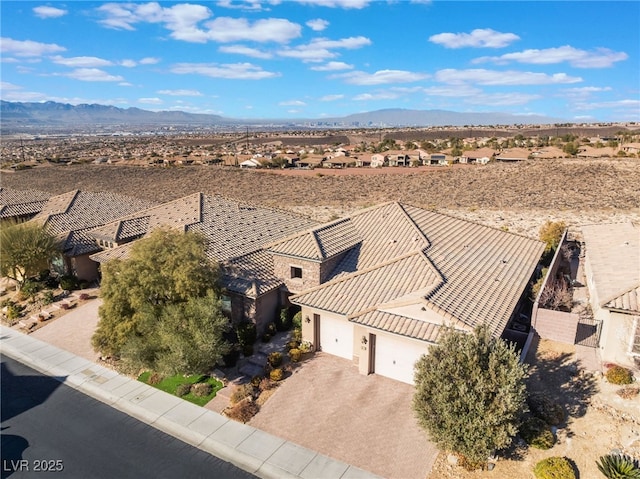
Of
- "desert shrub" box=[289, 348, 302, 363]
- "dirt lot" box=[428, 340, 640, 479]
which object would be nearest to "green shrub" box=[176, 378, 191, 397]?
"desert shrub" box=[289, 348, 302, 363]

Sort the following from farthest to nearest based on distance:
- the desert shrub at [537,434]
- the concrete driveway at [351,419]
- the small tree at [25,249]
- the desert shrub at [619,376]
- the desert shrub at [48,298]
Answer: the desert shrub at [48,298]
the small tree at [25,249]
the desert shrub at [619,376]
the concrete driveway at [351,419]
the desert shrub at [537,434]

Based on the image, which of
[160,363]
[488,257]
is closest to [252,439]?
[160,363]

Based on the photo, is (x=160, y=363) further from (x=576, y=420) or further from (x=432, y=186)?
(x=432, y=186)

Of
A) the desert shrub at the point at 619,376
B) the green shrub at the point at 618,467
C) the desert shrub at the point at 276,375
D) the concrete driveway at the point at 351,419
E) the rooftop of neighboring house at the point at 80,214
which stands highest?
the rooftop of neighboring house at the point at 80,214

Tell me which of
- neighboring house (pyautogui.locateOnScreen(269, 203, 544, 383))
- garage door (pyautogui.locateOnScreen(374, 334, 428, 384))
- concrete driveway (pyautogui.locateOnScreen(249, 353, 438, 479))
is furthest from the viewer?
neighboring house (pyautogui.locateOnScreen(269, 203, 544, 383))

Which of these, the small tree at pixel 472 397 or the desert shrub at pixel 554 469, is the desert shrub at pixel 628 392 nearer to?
the desert shrub at pixel 554 469

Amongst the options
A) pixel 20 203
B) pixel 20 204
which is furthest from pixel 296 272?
pixel 20 203

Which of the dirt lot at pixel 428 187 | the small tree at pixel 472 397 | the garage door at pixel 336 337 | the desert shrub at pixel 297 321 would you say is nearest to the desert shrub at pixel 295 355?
the garage door at pixel 336 337

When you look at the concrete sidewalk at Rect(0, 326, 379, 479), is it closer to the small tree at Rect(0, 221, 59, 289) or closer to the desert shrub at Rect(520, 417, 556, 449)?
the desert shrub at Rect(520, 417, 556, 449)
